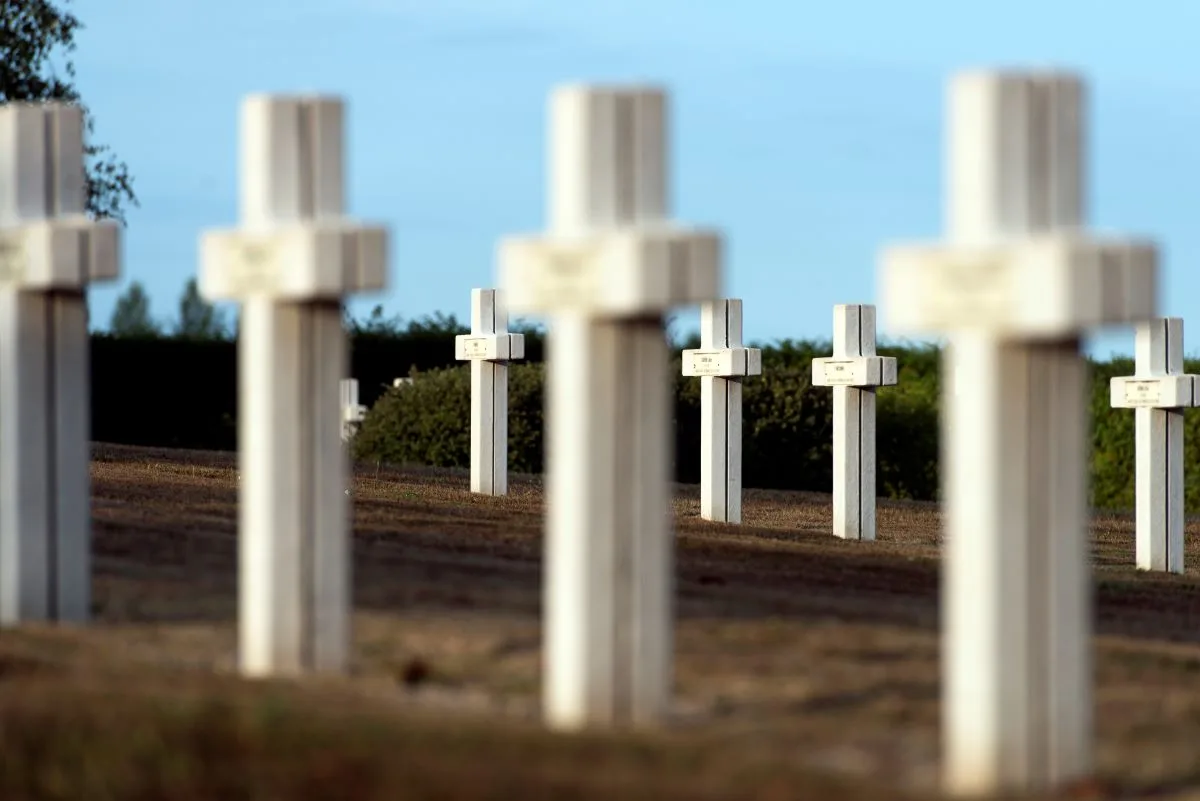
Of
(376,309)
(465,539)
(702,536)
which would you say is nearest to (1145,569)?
(702,536)

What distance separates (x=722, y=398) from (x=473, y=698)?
45.0 ft

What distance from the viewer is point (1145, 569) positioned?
63.3 feet

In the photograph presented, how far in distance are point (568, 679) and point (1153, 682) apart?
277 cm

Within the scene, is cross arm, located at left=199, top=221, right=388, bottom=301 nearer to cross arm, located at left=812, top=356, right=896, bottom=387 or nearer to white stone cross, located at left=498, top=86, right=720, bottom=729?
white stone cross, located at left=498, top=86, right=720, bottom=729

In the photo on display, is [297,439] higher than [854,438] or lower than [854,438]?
higher

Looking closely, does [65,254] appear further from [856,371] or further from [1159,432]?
[1159,432]

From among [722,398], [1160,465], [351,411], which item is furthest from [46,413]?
[351,411]

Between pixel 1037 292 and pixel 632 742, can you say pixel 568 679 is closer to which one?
pixel 632 742

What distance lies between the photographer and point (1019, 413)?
22.1 feet

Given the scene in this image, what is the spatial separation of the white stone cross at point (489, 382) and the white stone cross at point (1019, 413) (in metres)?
15.1

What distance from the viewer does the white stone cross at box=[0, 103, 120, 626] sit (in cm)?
1021

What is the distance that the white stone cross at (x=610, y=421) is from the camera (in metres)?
7.44

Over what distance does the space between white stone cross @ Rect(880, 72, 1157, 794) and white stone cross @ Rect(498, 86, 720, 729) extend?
42.1 inches

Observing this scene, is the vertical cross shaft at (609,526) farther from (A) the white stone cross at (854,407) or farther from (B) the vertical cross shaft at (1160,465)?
(A) the white stone cross at (854,407)
